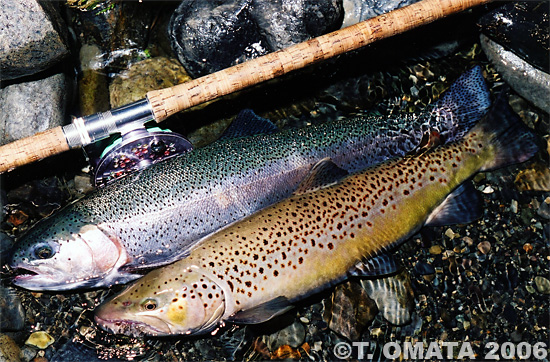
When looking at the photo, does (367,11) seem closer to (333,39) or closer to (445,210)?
(333,39)

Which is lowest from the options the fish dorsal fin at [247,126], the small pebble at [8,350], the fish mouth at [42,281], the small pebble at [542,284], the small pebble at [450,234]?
the small pebble at [542,284]

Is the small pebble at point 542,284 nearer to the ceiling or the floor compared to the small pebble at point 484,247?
nearer to the floor

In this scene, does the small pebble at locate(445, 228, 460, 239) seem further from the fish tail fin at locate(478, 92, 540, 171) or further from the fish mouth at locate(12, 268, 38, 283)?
the fish mouth at locate(12, 268, 38, 283)

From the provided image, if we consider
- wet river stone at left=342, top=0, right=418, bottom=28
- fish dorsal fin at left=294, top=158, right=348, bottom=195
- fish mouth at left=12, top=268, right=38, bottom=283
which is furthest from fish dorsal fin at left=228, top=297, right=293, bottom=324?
wet river stone at left=342, top=0, right=418, bottom=28

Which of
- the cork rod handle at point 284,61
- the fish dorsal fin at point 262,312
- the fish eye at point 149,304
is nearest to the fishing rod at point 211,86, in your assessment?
the cork rod handle at point 284,61

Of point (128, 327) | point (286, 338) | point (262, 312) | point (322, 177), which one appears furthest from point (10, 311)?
point (322, 177)

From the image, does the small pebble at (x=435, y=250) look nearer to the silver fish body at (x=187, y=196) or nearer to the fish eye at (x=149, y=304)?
the silver fish body at (x=187, y=196)
